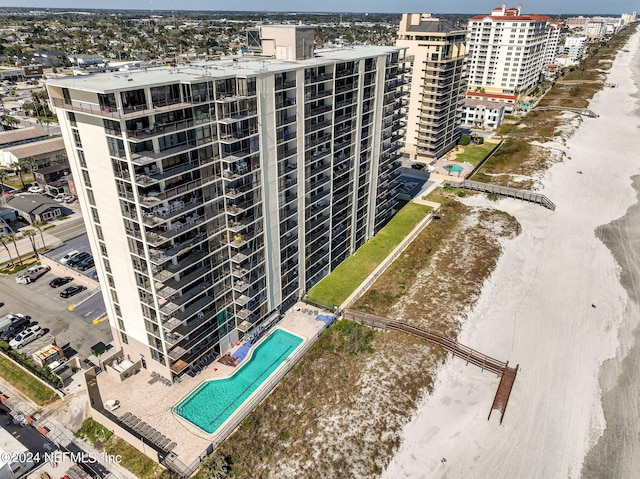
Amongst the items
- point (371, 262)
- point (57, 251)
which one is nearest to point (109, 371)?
point (57, 251)

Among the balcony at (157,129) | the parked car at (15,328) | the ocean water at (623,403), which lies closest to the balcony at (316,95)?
the balcony at (157,129)

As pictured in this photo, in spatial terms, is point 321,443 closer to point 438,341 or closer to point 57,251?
point 438,341

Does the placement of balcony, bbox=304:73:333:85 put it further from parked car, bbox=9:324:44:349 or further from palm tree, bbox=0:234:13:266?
palm tree, bbox=0:234:13:266

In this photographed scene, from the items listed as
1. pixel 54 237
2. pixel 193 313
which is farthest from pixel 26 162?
pixel 193 313

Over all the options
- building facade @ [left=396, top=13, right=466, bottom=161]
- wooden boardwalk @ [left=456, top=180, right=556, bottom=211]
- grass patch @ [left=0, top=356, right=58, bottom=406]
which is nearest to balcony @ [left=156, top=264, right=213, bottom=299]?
grass patch @ [left=0, top=356, right=58, bottom=406]

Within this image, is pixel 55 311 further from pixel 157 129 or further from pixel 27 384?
pixel 157 129

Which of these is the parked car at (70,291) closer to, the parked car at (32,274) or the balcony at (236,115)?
the parked car at (32,274)
